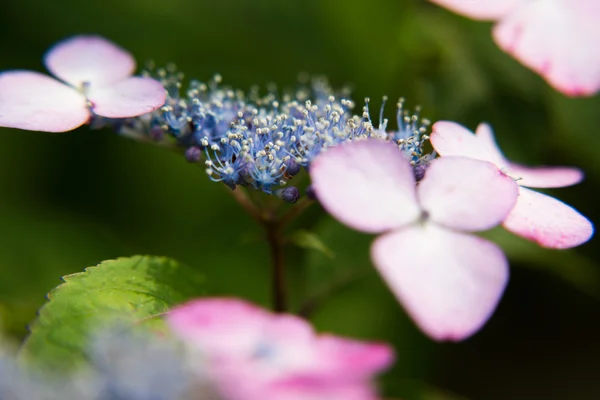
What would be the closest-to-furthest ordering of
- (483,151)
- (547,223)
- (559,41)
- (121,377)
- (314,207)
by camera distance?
(121,377), (547,223), (483,151), (559,41), (314,207)

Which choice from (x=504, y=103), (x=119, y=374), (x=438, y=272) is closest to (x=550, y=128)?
(x=504, y=103)

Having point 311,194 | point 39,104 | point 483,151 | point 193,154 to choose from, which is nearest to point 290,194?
point 311,194

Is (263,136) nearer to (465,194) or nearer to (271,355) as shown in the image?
(465,194)

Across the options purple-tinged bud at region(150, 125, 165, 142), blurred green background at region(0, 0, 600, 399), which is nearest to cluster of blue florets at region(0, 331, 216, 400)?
purple-tinged bud at region(150, 125, 165, 142)

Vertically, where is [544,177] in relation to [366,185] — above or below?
below

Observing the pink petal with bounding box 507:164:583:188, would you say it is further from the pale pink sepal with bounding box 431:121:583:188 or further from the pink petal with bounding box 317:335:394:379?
the pink petal with bounding box 317:335:394:379

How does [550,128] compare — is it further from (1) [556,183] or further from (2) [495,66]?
(1) [556,183]
